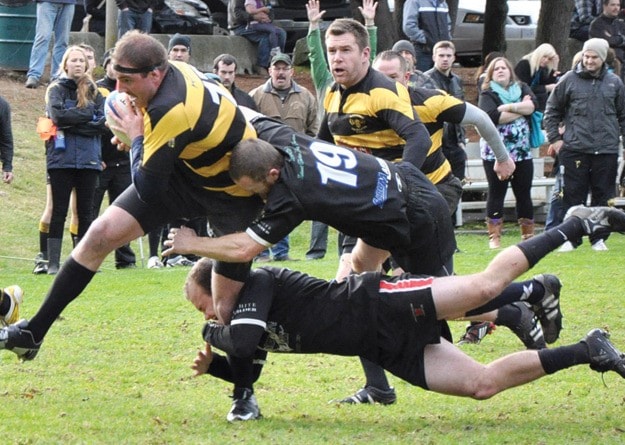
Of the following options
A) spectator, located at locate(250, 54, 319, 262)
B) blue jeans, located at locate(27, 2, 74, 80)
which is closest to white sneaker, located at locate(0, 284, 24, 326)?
spectator, located at locate(250, 54, 319, 262)

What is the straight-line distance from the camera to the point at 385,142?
8.28m

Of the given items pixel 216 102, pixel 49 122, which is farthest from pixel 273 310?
pixel 49 122

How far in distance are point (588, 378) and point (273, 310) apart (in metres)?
2.34

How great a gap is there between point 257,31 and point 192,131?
16.7 m

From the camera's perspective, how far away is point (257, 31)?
76.2 feet

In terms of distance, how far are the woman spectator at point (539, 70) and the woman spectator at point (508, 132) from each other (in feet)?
6.26

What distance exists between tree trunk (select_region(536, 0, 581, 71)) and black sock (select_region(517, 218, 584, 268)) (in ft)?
56.4

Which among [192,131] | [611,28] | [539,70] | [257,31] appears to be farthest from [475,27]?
[192,131]

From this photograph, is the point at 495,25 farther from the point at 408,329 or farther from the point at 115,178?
the point at 408,329

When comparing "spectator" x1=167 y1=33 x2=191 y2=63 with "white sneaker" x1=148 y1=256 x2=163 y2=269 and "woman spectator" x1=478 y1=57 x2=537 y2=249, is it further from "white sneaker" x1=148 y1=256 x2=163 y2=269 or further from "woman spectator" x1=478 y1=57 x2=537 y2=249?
"woman spectator" x1=478 y1=57 x2=537 y2=249

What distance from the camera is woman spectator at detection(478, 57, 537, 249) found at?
14625mm

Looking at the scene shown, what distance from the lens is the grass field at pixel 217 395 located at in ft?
21.1

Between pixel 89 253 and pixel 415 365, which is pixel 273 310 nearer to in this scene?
pixel 415 365

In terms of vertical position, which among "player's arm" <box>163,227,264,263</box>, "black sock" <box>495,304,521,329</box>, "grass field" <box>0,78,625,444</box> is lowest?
"grass field" <box>0,78,625,444</box>
